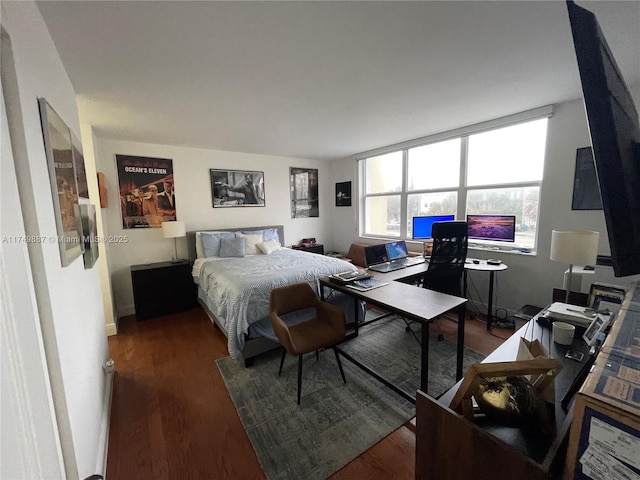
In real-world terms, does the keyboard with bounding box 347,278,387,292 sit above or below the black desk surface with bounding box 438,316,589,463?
above

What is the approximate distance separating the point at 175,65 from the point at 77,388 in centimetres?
200

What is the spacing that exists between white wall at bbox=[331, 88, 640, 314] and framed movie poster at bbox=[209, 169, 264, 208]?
3.57 m

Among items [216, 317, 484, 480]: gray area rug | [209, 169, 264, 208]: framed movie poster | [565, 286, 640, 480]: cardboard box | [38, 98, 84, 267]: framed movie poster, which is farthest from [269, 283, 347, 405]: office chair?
[209, 169, 264, 208]: framed movie poster

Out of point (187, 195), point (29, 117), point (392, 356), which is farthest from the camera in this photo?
point (187, 195)

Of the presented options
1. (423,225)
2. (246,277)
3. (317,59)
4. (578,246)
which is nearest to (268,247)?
(246,277)

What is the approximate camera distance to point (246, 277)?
265cm

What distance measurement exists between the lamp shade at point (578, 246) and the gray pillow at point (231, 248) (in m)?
3.56

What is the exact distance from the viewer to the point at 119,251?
362cm

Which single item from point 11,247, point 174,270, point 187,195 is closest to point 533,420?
point 11,247

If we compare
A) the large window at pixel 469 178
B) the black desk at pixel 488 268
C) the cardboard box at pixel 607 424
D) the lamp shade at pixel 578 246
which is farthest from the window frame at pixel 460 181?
the cardboard box at pixel 607 424

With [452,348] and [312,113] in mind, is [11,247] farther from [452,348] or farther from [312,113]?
[452,348]

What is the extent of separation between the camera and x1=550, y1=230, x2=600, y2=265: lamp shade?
1.83m

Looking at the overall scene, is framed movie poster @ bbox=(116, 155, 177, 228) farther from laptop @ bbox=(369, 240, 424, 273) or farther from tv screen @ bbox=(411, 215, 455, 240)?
tv screen @ bbox=(411, 215, 455, 240)

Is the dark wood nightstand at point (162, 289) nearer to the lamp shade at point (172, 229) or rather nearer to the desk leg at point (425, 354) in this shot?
the lamp shade at point (172, 229)
